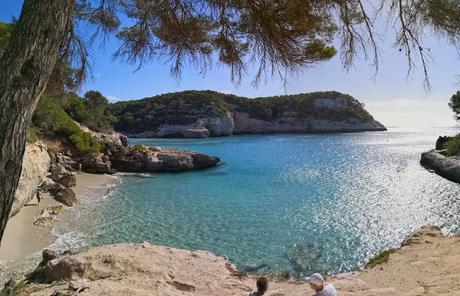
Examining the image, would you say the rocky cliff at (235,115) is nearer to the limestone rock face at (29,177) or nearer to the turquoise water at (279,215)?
the turquoise water at (279,215)

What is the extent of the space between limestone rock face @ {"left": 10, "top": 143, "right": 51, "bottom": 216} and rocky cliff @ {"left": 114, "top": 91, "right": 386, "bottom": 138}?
81.0 m

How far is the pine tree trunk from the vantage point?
297 centimetres

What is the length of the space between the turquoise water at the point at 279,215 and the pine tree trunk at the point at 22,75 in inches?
376

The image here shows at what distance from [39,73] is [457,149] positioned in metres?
38.6

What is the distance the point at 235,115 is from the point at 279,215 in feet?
346

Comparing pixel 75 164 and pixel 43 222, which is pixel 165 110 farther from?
pixel 43 222

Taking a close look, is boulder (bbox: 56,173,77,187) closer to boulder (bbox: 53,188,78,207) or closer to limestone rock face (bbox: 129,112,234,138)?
boulder (bbox: 53,188,78,207)

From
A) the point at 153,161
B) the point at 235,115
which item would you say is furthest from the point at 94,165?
the point at 235,115

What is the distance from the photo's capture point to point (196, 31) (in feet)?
22.5

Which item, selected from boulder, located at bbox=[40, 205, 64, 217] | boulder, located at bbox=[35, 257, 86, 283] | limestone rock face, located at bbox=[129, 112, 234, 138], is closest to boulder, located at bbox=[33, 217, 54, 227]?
boulder, located at bbox=[40, 205, 64, 217]

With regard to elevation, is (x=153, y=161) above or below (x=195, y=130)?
below

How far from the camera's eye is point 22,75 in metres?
3.03

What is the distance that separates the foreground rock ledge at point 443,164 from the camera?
94.5 feet

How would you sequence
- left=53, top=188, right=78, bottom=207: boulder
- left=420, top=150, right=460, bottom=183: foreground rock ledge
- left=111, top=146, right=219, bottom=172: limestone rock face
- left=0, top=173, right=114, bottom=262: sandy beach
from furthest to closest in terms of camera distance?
left=111, top=146, right=219, bottom=172: limestone rock face, left=420, top=150, right=460, bottom=183: foreground rock ledge, left=53, top=188, right=78, bottom=207: boulder, left=0, top=173, right=114, bottom=262: sandy beach
